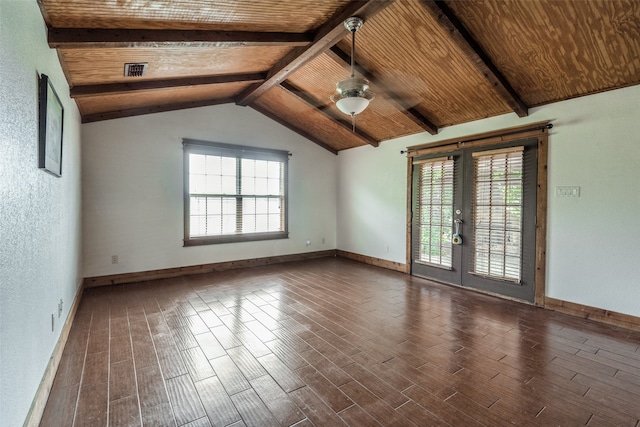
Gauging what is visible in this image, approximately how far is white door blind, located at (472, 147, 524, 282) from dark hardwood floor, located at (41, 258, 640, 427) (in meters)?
0.55

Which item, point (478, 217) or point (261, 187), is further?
point (261, 187)

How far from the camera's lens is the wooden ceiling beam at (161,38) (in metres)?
2.29

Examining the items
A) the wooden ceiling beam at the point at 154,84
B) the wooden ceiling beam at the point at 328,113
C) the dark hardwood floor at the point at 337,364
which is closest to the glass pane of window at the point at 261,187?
the wooden ceiling beam at the point at 328,113

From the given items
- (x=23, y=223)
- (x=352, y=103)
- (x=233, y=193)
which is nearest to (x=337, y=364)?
(x=23, y=223)

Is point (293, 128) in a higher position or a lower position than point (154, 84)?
higher

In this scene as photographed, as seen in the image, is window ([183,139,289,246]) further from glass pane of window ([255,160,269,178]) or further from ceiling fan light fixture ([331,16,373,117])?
ceiling fan light fixture ([331,16,373,117])

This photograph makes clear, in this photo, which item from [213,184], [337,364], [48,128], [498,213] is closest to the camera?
[48,128]

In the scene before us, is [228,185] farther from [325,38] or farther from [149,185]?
[325,38]

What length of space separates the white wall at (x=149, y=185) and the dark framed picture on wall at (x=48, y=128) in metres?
2.20

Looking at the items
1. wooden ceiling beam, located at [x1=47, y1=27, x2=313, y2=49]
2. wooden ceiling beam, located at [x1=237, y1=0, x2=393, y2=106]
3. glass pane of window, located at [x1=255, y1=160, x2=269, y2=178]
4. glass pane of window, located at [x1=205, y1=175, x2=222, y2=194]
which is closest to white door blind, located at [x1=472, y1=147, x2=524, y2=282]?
wooden ceiling beam, located at [x1=237, y1=0, x2=393, y2=106]

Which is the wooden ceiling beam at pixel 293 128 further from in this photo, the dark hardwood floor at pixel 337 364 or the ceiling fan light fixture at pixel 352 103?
the dark hardwood floor at pixel 337 364

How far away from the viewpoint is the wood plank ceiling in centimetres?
243

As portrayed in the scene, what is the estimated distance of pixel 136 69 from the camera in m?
3.25

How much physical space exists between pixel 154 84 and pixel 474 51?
3724mm
